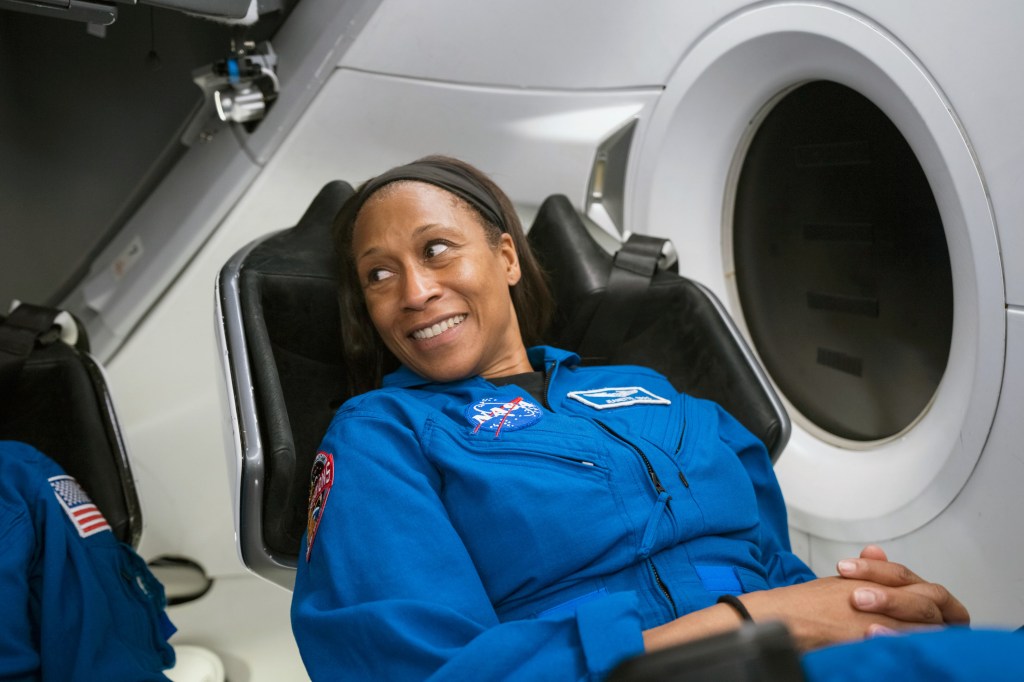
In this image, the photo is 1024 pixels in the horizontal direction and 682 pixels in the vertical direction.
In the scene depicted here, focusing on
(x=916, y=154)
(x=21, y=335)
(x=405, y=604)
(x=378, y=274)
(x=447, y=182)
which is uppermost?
(x=916, y=154)

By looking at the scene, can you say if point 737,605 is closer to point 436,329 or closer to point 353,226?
point 436,329

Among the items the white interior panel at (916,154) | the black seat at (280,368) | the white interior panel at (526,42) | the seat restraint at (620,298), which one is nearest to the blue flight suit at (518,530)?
the black seat at (280,368)

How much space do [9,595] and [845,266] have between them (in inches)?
60.2

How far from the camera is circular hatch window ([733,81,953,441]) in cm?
157

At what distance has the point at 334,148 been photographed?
207 cm

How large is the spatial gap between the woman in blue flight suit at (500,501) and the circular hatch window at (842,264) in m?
0.48

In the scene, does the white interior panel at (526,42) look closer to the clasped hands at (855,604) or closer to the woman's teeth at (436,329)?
the woman's teeth at (436,329)

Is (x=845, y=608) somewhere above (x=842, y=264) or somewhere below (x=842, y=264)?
below

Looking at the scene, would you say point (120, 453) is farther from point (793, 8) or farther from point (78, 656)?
point (793, 8)

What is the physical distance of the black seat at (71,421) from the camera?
4.61ft

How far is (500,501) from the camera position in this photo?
3.51ft

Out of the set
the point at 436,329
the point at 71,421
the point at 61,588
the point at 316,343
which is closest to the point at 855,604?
the point at 436,329

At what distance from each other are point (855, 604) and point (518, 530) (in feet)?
1.36

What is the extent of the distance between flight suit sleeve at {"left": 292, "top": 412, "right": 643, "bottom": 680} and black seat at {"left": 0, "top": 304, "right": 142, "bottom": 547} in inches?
19.2
